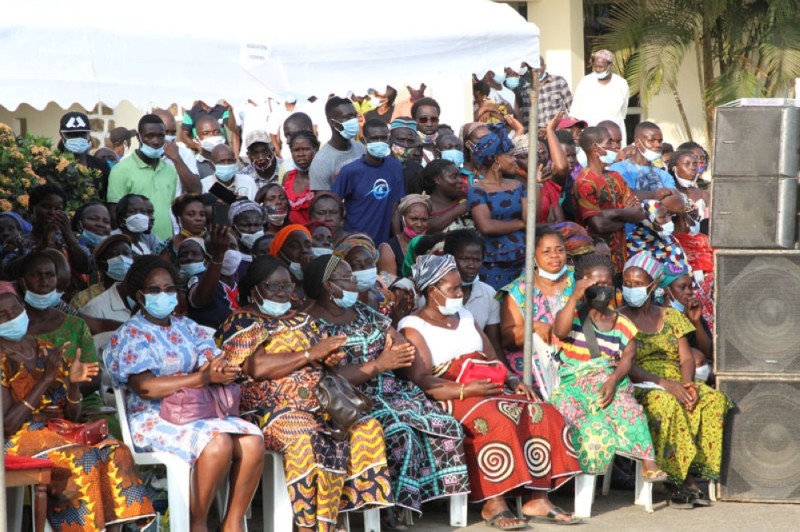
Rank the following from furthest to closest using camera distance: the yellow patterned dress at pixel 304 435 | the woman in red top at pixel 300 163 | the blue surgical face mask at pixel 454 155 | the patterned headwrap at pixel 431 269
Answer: the blue surgical face mask at pixel 454 155
the woman in red top at pixel 300 163
the patterned headwrap at pixel 431 269
the yellow patterned dress at pixel 304 435

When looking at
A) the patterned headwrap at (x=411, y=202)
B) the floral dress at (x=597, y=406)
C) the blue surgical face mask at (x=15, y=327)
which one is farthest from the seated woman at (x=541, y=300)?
the blue surgical face mask at (x=15, y=327)

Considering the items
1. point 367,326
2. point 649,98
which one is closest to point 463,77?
point 367,326

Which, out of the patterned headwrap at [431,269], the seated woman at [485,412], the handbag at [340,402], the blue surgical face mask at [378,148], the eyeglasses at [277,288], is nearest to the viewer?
the handbag at [340,402]

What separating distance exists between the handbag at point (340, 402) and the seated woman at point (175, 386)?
405mm

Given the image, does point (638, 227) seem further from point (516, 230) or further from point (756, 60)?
point (756, 60)

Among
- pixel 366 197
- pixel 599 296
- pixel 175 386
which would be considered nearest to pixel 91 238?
pixel 175 386

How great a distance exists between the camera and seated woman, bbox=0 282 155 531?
6469 millimetres

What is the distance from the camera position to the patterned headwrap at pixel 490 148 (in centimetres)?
945

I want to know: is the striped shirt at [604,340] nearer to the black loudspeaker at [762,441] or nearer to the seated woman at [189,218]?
the black loudspeaker at [762,441]

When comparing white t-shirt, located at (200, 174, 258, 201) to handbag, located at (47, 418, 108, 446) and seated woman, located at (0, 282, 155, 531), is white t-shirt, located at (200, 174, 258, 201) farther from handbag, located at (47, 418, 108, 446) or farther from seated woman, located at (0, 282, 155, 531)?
handbag, located at (47, 418, 108, 446)

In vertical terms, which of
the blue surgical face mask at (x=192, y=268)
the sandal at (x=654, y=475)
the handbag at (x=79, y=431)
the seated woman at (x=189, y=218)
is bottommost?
the sandal at (x=654, y=475)

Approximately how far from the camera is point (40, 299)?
7004 mm

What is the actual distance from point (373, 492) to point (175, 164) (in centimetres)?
378

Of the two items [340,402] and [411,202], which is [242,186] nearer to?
[411,202]
